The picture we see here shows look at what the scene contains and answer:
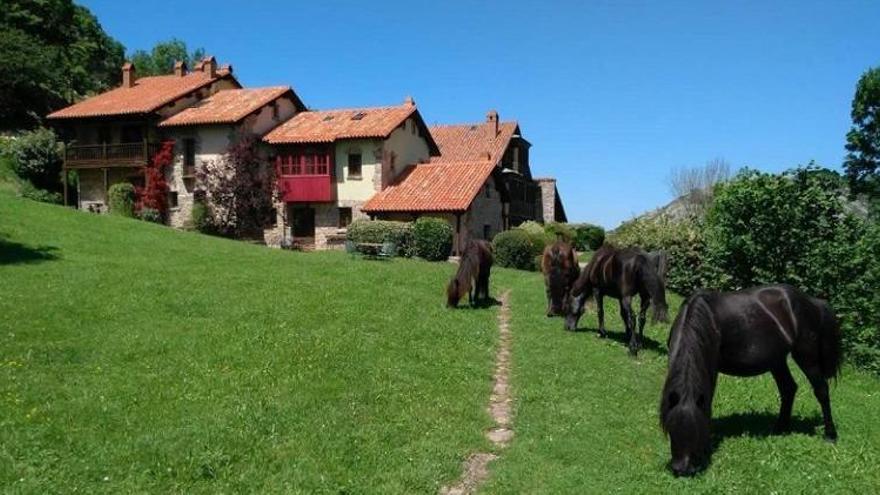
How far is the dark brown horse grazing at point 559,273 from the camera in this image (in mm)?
17859

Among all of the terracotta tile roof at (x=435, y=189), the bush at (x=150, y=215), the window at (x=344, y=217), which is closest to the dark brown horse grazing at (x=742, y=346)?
the terracotta tile roof at (x=435, y=189)

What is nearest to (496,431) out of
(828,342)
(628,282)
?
(828,342)

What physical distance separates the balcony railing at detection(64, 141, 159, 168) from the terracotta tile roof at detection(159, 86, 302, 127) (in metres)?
2.22

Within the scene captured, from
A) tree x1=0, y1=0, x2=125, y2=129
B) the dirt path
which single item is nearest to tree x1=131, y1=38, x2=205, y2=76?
tree x1=0, y1=0, x2=125, y2=129

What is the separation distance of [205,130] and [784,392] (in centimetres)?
3947

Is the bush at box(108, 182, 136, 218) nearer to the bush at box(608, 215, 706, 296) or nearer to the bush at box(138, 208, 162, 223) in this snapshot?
the bush at box(138, 208, 162, 223)

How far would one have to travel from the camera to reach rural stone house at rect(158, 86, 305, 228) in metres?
41.4

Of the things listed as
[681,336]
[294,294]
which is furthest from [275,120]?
[681,336]

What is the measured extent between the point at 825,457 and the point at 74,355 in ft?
39.2

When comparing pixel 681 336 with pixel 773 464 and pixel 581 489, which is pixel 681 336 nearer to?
pixel 773 464

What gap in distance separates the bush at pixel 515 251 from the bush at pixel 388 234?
4.59 meters

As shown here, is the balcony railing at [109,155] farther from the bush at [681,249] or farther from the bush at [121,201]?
the bush at [681,249]

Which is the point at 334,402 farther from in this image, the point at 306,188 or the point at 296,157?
the point at 296,157

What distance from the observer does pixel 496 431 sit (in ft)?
31.2
